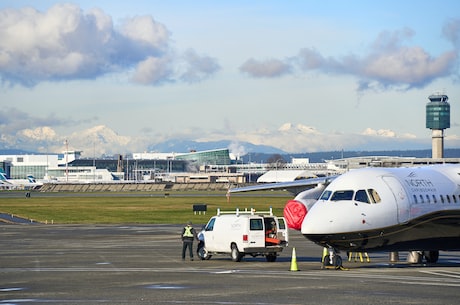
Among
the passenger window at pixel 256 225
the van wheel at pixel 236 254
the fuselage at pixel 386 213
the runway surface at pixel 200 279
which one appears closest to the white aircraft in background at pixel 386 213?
the fuselage at pixel 386 213

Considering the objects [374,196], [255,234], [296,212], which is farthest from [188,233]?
[374,196]

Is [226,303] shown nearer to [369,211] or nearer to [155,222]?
[369,211]

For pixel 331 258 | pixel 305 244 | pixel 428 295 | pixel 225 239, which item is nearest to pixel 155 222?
pixel 305 244

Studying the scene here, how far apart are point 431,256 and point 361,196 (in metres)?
6.54

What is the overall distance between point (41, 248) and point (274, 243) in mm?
16306

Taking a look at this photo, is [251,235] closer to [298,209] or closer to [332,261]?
[298,209]

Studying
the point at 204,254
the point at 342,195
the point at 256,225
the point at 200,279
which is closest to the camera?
the point at 200,279

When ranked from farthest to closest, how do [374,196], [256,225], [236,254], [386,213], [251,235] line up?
[236,254] → [256,225] → [251,235] → [374,196] → [386,213]

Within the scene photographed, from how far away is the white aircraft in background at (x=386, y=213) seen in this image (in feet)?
111

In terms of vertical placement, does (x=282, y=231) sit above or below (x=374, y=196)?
below

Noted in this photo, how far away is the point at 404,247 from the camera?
116 feet

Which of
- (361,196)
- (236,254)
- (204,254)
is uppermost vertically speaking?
(361,196)

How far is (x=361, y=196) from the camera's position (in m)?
34.5

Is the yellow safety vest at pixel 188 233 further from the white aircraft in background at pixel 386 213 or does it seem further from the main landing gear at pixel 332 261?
the white aircraft in background at pixel 386 213
